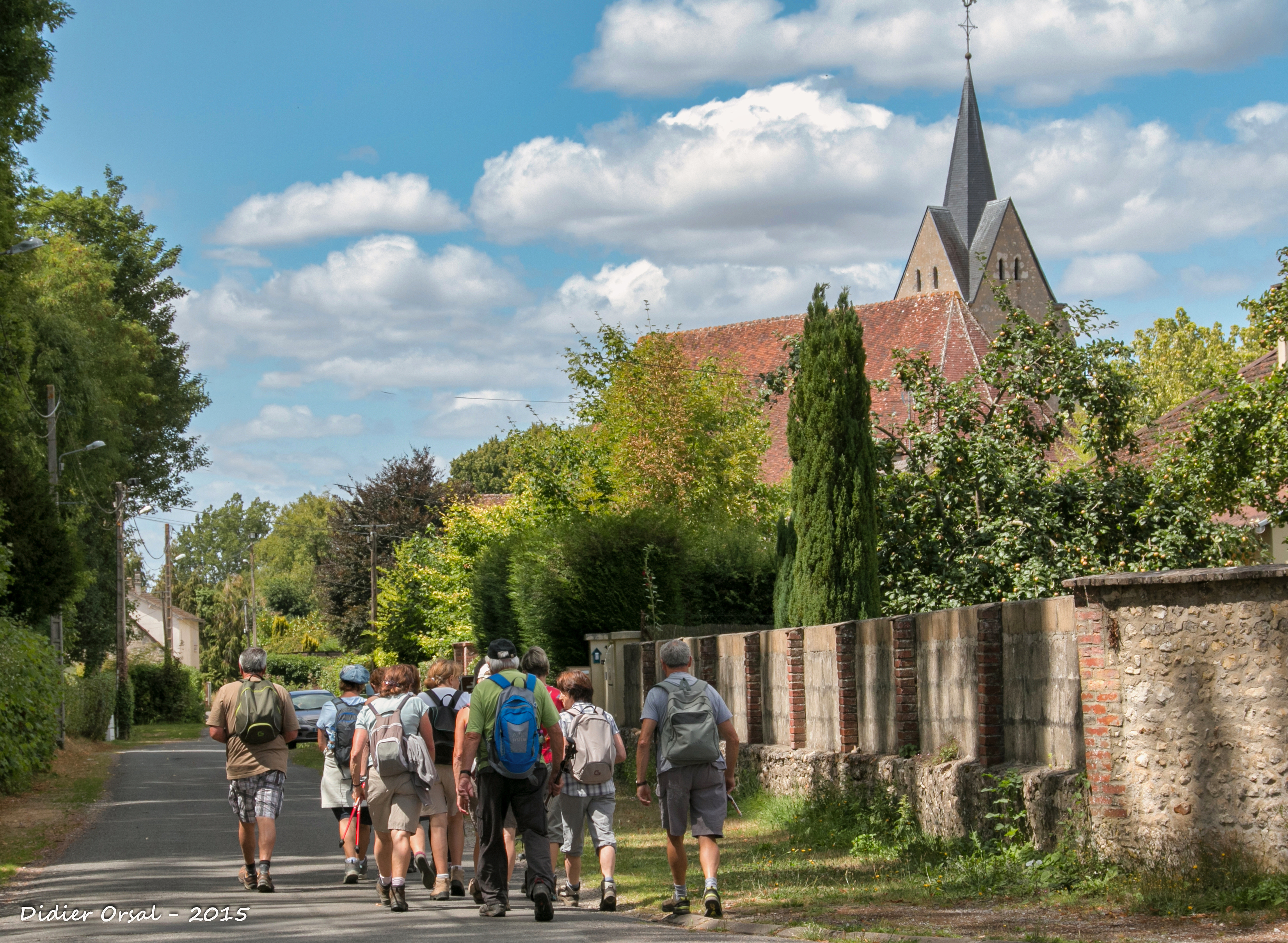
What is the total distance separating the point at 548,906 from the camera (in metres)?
8.29

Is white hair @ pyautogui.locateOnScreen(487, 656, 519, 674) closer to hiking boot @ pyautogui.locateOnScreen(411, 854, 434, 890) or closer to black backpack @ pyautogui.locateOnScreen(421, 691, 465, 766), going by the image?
black backpack @ pyautogui.locateOnScreen(421, 691, 465, 766)

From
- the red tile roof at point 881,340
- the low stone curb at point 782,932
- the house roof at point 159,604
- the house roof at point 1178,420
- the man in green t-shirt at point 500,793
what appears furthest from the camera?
the house roof at point 159,604

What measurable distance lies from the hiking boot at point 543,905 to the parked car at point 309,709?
2022 centimetres

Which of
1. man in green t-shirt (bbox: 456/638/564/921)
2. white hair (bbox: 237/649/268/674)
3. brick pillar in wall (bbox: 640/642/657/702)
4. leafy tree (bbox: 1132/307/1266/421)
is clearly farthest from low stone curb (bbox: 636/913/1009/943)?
leafy tree (bbox: 1132/307/1266/421)

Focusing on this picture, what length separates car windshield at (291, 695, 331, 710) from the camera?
29.6 m

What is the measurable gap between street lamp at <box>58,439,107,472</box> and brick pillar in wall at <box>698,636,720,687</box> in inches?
642

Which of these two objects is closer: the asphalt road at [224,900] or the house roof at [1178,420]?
the asphalt road at [224,900]

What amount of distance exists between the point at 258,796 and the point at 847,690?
18.4 ft

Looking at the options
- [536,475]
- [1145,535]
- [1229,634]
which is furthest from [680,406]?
[1229,634]

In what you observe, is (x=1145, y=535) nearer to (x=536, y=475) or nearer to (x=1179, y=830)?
(x=1179, y=830)

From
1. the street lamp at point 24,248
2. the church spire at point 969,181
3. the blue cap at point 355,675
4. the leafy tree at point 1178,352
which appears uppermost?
the church spire at point 969,181

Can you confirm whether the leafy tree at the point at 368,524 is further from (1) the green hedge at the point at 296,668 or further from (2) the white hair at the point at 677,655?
(2) the white hair at the point at 677,655

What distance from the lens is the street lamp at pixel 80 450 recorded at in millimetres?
28469

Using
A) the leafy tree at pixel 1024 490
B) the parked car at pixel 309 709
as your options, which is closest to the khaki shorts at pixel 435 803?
the leafy tree at pixel 1024 490
